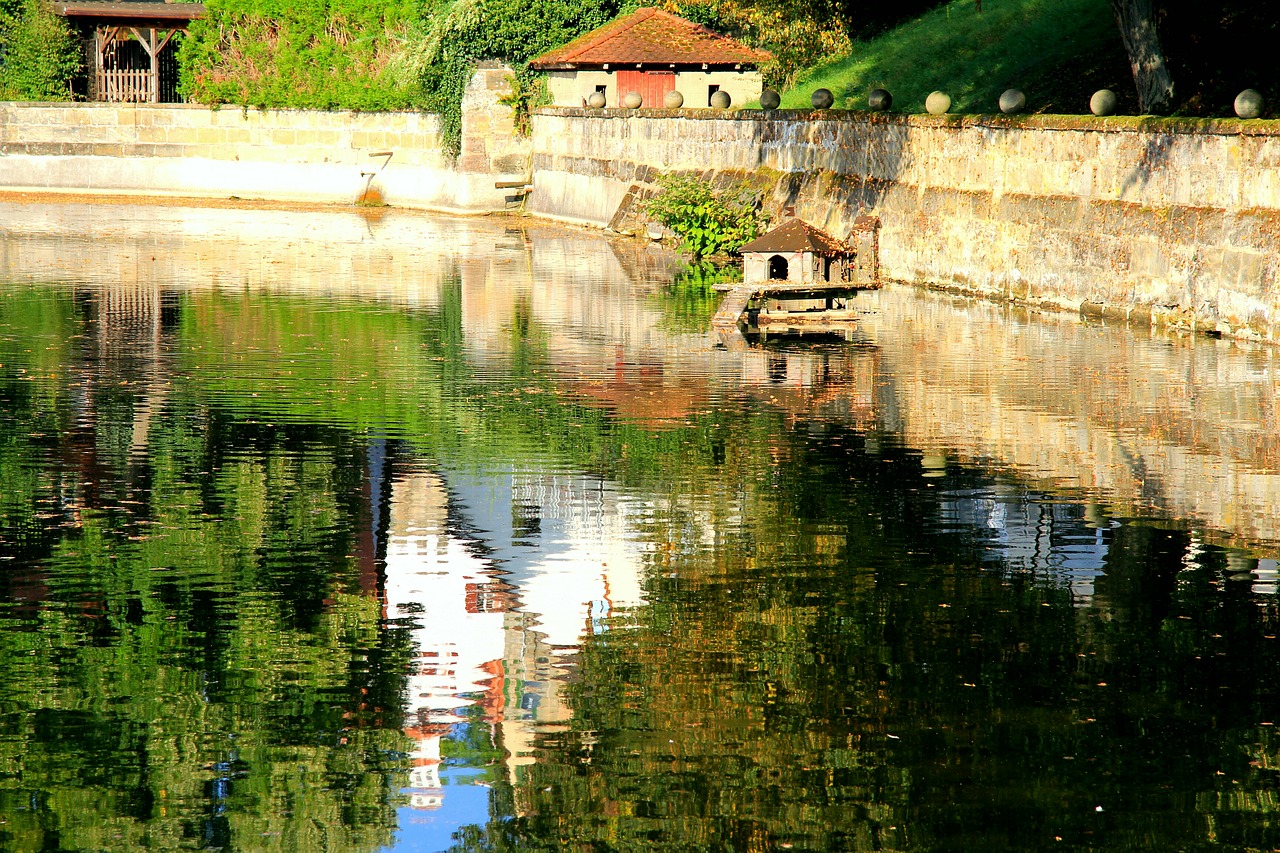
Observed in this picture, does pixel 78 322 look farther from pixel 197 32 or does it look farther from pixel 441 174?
pixel 197 32

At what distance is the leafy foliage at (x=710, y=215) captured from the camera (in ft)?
86.7

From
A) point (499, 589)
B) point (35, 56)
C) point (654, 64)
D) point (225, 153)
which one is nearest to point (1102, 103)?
point (499, 589)

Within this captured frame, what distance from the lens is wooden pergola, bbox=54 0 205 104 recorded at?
4612 centimetres

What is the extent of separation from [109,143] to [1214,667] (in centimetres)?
4034

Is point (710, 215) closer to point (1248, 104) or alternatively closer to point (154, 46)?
point (1248, 104)

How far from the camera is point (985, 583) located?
859 centimetres

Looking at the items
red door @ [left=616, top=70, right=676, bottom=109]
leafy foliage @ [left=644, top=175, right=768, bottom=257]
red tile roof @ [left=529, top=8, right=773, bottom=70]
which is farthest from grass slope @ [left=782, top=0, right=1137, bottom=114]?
leafy foliage @ [left=644, top=175, right=768, bottom=257]

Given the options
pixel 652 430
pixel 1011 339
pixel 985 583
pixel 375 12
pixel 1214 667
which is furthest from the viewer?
pixel 375 12

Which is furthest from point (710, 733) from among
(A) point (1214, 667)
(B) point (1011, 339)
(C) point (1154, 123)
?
(C) point (1154, 123)

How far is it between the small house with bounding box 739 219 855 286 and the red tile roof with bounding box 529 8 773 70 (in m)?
17.1

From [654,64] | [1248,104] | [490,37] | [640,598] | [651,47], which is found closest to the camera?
[640,598]

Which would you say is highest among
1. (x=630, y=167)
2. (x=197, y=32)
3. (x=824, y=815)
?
(x=197, y=32)

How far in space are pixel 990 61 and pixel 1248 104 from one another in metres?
12.6

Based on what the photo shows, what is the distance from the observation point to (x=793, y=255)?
18.6m
